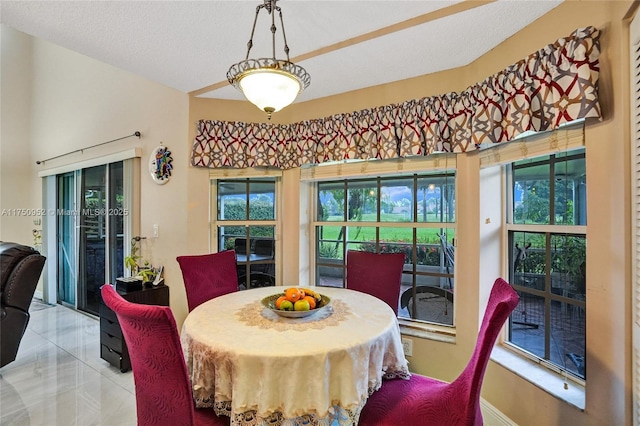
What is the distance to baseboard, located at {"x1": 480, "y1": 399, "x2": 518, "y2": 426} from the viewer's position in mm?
1781

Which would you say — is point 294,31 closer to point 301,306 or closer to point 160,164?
point 301,306

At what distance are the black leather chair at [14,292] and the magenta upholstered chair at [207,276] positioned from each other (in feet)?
4.76

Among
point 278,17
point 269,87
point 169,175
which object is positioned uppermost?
point 278,17

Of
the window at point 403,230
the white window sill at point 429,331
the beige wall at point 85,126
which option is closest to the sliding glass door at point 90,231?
the beige wall at point 85,126

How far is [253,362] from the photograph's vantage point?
3.81 feet

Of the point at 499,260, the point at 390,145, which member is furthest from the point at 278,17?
the point at 499,260

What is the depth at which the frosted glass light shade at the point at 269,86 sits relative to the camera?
1341 millimetres

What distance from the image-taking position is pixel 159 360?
3.43ft

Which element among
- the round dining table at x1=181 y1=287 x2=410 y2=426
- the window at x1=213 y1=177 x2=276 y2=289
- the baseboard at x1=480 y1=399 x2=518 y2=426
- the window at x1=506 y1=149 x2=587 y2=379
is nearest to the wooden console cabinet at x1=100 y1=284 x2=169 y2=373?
the window at x1=213 y1=177 x2=276 y2=289

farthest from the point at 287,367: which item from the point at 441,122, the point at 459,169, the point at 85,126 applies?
the point at 85,126

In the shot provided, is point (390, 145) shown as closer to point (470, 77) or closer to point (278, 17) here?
point (470, 77)

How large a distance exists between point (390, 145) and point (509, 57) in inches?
34.7

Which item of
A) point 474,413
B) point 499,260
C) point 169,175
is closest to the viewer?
point 474,413

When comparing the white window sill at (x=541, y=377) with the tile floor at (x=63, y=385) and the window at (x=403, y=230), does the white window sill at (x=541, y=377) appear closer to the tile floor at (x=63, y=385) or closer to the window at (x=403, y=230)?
the window at (x=403, y=230)
